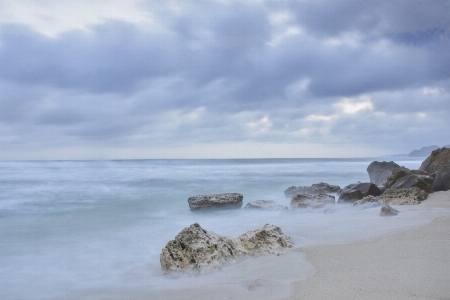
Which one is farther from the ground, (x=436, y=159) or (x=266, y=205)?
(x=436, y=159)

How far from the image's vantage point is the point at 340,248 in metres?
4.43

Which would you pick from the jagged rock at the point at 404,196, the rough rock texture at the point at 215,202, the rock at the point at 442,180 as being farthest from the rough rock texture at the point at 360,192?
the rough rock texture at the point at 215,202

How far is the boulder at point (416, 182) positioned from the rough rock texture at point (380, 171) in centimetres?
442

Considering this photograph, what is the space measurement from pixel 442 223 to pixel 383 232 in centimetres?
93

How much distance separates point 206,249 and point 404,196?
5.59 metres

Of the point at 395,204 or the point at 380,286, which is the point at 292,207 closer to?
the point at 395,204

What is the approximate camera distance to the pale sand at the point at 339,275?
2.81 metres

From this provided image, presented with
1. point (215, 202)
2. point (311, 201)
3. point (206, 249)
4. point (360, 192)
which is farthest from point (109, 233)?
point (360, 192)

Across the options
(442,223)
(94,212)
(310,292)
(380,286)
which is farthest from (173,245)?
(94,212)

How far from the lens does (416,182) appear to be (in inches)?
331

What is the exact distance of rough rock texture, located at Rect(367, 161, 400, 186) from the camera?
13156 millimetres

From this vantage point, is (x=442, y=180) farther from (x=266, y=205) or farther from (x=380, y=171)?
(x=266, y=205)

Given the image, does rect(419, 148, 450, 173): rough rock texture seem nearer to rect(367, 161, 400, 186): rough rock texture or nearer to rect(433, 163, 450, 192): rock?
rect(367, 161, 400, 186): rough rock texture

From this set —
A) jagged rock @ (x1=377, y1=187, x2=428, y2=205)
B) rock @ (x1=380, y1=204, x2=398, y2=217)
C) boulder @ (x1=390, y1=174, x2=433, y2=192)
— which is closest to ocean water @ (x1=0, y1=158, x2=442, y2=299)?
rock @ (x1=380, y1=204, x2=398, y2=217)
